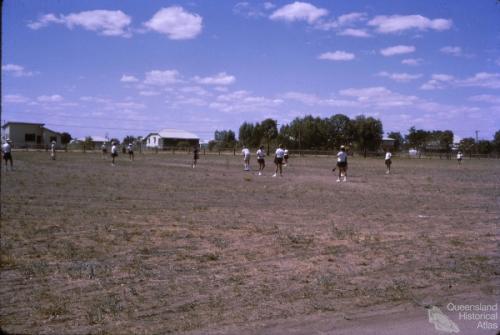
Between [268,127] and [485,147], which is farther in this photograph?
[268,127]

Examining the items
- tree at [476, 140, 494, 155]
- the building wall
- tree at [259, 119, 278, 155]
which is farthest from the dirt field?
tree at [259, 119, 278, 155]

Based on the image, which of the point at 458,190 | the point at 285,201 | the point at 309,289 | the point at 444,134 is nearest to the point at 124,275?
the point at 309,289

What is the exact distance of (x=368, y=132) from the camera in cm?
8750

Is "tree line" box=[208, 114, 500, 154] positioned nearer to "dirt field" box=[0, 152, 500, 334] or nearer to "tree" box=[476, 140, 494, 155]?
"tree" box=[476, 140, 494, 155]

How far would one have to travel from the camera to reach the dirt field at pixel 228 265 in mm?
5023

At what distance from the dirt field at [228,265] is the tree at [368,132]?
249ft

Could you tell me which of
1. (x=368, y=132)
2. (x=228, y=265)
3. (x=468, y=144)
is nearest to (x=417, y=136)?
(x=468, y=144)

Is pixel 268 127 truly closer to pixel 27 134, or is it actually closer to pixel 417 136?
pixel 417 136

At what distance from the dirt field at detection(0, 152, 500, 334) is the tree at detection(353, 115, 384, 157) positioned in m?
75.7

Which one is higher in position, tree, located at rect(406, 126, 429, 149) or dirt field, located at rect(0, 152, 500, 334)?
tree, located at rect(406, 126, 429, 149)

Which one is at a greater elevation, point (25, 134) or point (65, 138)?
point (65, 138)

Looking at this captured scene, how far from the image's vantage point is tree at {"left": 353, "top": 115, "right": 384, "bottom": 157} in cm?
8731

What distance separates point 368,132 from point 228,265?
83.9m

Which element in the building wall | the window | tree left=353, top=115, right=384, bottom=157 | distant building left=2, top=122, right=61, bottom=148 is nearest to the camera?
distant building left=2, top=122, right=61, bottom=148
